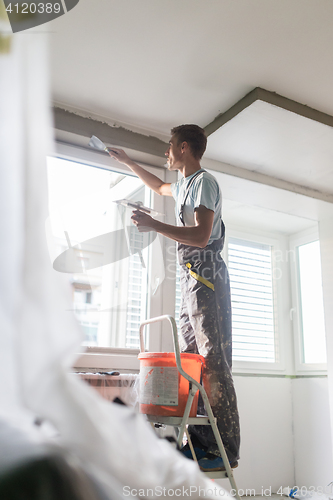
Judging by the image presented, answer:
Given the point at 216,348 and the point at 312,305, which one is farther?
the point at 312,305

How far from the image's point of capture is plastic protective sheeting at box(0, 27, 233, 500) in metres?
0.35

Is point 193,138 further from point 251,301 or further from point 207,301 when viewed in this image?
point 251,301

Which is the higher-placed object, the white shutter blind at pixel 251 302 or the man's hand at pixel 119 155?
the man's hand at pixel 119 155

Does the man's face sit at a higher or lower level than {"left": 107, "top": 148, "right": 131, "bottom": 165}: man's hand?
lower

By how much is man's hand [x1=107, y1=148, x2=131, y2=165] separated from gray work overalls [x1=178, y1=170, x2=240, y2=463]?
2.44 ft

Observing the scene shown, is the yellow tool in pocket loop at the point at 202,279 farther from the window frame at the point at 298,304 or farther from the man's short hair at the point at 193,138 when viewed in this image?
the window frame at the point at 298,304

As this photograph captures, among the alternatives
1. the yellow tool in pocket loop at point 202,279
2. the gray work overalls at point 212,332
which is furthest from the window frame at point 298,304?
the yellow tool in pocket loop at point 202,279

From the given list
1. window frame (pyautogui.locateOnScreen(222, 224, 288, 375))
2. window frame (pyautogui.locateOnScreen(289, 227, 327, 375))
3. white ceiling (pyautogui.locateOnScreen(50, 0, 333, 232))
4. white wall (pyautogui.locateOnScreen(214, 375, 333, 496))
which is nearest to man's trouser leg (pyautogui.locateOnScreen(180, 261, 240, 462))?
white ceiling (pyautogui.locateOnScreen(50, 0, 333, 232))

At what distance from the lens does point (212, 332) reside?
172cm

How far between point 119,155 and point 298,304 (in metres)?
2.20

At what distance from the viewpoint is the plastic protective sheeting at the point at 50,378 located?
0.35 metres

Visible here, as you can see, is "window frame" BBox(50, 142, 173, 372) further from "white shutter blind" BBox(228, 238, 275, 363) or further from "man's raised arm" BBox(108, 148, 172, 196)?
"white shutter blind" BBox(228, 238, 275, 363)

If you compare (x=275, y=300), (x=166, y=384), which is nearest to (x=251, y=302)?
(x=275, y=300)

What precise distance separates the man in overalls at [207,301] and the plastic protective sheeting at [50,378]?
4.15 feet
